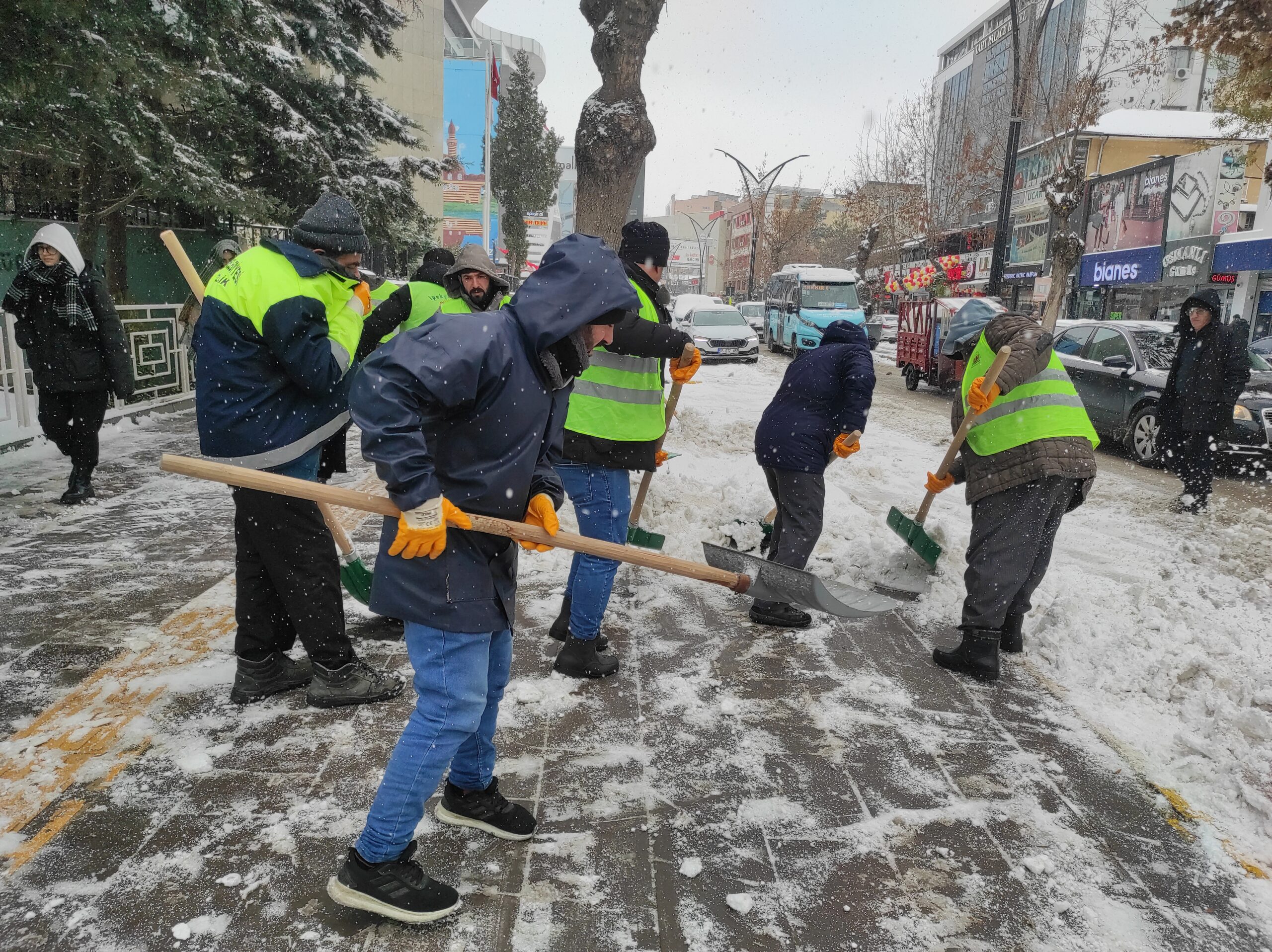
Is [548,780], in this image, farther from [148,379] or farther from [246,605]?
[148,379]

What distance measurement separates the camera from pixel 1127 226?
93.3ft

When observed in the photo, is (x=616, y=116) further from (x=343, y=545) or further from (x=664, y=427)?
(x=343, y=545)

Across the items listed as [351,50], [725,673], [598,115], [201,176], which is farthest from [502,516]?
[351,50]

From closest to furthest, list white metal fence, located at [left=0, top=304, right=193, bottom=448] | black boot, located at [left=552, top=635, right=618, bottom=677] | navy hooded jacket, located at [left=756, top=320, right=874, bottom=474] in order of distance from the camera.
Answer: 1. black boot, located at [left=552, top=635, right=618, bottom=677]
2. navy hooded jacket, located at [left=756, top=320, right=874, bottom=474]
3. white metal fence, located at [left=0, top=304, right=193, bottom=448]

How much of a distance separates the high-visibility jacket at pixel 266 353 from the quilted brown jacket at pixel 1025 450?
9.30 ft

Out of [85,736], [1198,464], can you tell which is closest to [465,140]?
[1198,464]

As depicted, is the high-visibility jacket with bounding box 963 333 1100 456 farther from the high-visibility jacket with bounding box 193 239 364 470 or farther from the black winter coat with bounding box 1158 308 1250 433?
the black winter coat with bounding box 1158 308 1250 433

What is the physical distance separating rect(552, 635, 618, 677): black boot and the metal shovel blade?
3.10 feet

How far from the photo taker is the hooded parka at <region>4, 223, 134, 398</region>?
5.88 metres

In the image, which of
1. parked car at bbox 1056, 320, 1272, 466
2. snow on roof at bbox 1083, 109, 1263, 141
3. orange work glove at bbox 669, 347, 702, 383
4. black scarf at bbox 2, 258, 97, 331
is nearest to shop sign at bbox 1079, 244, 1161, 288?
snow on roof at bbox 1083, 109, 1263, 141

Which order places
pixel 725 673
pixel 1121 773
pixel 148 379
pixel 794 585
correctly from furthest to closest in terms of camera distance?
pixel 148 379, pixel 725 673, pixel 1121 773, pixel 794 585

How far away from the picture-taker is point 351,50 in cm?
1395

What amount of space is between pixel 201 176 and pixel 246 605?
8.54 m

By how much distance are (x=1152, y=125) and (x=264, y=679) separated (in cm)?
4049
